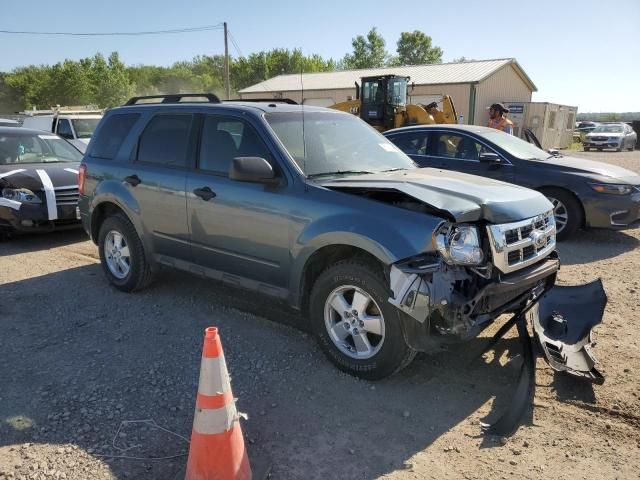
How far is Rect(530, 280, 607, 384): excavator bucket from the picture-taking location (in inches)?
143

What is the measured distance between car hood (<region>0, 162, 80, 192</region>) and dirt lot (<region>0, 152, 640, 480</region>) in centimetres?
273

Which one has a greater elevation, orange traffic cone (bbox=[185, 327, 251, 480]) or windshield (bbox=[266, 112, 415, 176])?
windshield (bbox=[266, 112, 415, 176])

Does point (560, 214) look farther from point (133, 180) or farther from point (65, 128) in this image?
point (65, 128)

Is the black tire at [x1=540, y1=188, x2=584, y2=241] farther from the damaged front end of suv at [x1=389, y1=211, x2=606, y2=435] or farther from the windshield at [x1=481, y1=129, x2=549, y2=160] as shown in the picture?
the damaged front end of suv at [x1=389, y1=211, x2=606, y2=435]

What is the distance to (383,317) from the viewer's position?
3.42 m

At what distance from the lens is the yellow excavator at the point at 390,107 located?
15.5m

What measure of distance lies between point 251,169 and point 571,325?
113 inches

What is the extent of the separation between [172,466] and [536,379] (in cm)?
255

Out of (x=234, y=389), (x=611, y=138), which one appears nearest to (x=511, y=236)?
(x=234, y=389)

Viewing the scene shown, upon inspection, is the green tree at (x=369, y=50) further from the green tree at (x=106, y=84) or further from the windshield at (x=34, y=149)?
the windshield at (x=34, y=149)

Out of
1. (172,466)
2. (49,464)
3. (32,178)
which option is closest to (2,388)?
(49,464)

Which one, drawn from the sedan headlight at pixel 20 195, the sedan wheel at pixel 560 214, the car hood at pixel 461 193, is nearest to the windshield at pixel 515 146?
the sedan wheel at pixel 560 214

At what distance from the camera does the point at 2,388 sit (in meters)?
3.53

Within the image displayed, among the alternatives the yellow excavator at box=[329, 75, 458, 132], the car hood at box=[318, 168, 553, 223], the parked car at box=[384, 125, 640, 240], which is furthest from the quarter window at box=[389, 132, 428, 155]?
the yellow excavator at box=[329, 75, 458, 132]
